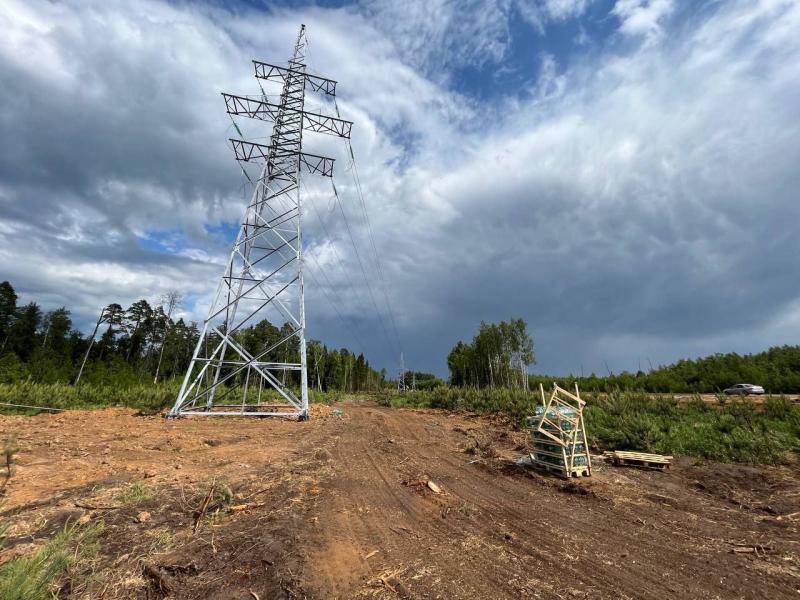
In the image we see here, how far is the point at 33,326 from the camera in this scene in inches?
2055

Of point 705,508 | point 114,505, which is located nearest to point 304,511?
point 114,505

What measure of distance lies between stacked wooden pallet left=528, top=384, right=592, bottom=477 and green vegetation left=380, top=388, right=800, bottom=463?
4.19 metres

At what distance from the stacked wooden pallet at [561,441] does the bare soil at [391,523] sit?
1.52 ft

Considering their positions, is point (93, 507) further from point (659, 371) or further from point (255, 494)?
point (659, 371)

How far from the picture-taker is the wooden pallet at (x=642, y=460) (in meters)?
10.5

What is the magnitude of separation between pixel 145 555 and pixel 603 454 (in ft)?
40.5

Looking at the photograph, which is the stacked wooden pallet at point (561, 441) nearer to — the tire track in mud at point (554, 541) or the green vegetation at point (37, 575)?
the tire track in mud at point (554, 541)

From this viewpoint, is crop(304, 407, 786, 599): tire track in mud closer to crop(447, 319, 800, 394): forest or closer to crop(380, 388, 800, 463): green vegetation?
crop(380, 388, 800, 463): green vegetation

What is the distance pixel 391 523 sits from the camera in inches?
223

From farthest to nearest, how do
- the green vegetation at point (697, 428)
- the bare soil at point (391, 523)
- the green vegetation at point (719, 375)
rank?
the green vegetation at point (719, 375)
the green vegetation at point (697, 428)
the bare soil at point (391, 523)

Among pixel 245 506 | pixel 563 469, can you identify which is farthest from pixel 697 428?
pixel 245 506

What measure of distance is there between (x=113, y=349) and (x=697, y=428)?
255 feet

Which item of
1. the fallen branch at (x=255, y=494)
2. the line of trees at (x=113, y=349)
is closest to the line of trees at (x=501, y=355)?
the line of trees at (x=113, y=349)

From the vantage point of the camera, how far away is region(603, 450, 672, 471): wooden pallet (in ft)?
34.4
